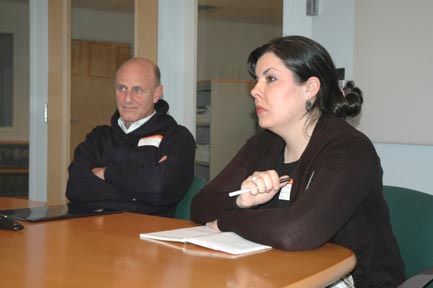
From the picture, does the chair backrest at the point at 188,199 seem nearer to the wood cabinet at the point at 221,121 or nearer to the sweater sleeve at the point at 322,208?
the sweater sleeve at the point at 322,208

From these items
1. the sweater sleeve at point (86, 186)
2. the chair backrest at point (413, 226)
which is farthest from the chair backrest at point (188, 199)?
the chair backrest at point (413, 226)

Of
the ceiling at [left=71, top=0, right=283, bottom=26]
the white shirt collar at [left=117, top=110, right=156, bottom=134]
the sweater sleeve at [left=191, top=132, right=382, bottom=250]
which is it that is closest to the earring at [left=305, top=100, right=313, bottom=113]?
the sweater sleeve at [left=191, top=132, right=382, bottom=250]

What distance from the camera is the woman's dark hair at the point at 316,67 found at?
6.05 feet

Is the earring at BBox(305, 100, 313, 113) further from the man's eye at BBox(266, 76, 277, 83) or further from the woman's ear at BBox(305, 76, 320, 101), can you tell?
the man's eye at BBox(266, 76, 277, 83)

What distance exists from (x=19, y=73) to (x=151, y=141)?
20.0 feet

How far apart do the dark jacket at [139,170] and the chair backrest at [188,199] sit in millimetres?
132

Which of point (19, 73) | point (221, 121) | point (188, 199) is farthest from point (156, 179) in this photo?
point (19, 73)

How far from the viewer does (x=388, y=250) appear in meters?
1.62

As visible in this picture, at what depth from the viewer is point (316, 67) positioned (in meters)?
1.86

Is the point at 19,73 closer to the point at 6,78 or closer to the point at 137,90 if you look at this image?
the point at 6,78

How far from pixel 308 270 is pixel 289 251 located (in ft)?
0.66

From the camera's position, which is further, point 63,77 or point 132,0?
point 63,77

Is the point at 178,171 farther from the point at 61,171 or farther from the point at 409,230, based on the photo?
the point at 61,171

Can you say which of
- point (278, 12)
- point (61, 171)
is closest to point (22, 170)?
point (61, 171)
